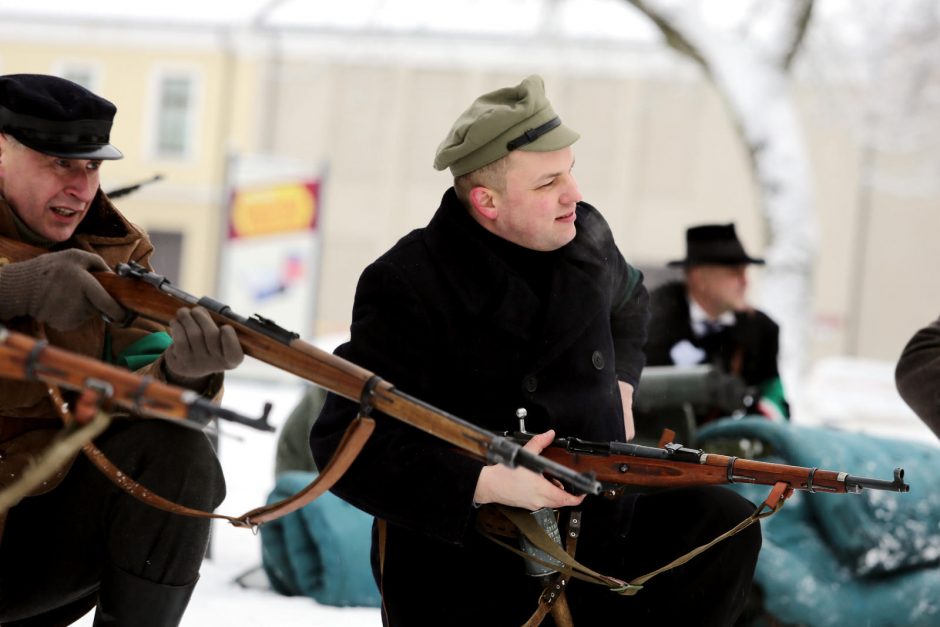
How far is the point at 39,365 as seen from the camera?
5.89ft

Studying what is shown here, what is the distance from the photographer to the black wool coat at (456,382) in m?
2.53

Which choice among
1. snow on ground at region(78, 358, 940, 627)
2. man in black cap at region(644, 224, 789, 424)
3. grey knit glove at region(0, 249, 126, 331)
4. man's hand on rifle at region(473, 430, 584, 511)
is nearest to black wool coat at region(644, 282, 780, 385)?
man in black cap at region(644, 224, 789, 424)

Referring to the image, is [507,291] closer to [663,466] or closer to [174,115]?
[663,466]

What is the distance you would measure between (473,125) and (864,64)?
18830 millimetres

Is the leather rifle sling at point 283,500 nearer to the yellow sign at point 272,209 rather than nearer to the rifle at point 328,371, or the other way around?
the rifle at point 328,371

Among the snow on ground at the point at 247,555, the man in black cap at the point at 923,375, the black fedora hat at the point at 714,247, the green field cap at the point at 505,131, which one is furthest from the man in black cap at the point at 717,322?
the green field cap at the point at 505,131

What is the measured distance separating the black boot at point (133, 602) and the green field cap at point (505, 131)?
107 cm

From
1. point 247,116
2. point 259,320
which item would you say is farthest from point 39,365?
point 247,116

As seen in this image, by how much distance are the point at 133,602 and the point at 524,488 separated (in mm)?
818

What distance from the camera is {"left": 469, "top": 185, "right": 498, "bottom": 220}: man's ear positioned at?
8.79 feet

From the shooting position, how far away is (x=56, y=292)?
7.75ft

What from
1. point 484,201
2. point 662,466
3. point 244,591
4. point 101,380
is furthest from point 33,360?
point 244,591

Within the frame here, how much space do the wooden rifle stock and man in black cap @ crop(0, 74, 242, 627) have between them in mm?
740

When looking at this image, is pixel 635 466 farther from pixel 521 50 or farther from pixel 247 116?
pixel 247 116
